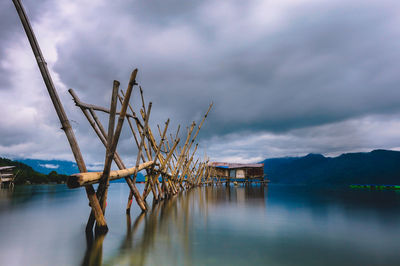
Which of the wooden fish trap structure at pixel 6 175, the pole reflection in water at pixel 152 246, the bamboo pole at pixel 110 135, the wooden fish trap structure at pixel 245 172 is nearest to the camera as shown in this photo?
the pole reflection in water at pixel 152 246

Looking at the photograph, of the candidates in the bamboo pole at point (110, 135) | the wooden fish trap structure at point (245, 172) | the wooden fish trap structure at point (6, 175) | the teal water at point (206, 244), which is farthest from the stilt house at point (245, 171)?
the bamboo pole at point (110, 135)

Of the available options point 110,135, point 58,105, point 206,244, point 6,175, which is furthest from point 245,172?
point 58,105

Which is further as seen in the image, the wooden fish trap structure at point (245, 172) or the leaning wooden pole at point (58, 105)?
the wooden fish trap structure at point (245, 172)

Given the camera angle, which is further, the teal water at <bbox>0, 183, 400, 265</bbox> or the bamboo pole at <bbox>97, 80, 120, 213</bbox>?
the bamboo pole at <bbox>97, 80, 120, 213</bbox>

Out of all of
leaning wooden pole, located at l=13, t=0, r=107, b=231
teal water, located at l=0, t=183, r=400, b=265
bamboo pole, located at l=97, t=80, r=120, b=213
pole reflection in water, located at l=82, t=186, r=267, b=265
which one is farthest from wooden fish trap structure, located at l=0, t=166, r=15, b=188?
bamboo pole, located at l=97, t=80, r=120, b=213

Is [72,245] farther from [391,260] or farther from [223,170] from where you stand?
[223,170]

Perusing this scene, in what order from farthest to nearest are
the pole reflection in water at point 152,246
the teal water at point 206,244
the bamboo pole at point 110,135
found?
1. the bamboo pole at point 110,135
2. the teal water at point 206,244
3. the pole reflection in water at point 152,246

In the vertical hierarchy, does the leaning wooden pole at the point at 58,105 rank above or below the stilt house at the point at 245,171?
above

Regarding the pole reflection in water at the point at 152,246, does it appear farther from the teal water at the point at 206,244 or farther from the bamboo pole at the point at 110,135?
the bamboo pole at the point at 110,135

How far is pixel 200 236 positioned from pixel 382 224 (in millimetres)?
7413

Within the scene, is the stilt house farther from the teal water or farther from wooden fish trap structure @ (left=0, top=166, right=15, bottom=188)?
the teal water

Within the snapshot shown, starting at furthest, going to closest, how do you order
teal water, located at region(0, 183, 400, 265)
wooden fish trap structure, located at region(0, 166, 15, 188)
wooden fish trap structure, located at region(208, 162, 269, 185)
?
wooden fish trap structure, located at region(208, 162, 269, 185) → wooden fish trap structure, located at region(0, 166, 15, 188) → teal water, located at region(0, 183, 400, 265)

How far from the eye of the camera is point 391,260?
4605 millimetres

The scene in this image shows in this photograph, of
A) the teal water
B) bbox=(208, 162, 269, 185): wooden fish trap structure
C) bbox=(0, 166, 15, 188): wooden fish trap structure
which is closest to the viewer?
the teal water
